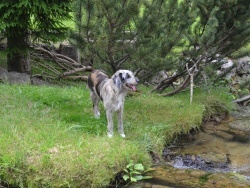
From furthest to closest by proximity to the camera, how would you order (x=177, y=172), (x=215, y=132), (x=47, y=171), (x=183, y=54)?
(x=183, y=54), (x=215, y=132), (x=177, y=172), (x=47, y=171)

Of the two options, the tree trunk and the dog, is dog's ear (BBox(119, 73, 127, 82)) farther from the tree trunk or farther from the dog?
the tree trunk

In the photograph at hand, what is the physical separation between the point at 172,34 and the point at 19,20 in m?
→ 3.93

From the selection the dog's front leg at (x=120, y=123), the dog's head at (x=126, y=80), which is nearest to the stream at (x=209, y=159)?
the dog's front leg at (x=120, y=123)

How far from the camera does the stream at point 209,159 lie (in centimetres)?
593

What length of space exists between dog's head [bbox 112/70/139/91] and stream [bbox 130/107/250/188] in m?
1.45

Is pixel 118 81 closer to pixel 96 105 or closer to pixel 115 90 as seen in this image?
pixel 115 90

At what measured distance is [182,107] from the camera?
934 centimetres

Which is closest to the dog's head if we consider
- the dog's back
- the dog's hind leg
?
the dog's back

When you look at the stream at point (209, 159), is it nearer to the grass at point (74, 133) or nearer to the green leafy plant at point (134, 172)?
the green leafy plant at point (134, 172)

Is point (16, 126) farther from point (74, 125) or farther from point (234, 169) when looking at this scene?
point (234, 169)

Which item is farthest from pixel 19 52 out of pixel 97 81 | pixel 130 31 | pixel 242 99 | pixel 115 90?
pixel 242 99

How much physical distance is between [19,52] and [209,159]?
20.1 ft

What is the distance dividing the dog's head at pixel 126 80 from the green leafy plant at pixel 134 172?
1329 mm

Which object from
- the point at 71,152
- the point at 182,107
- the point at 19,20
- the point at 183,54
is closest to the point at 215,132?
the point at 182,107
